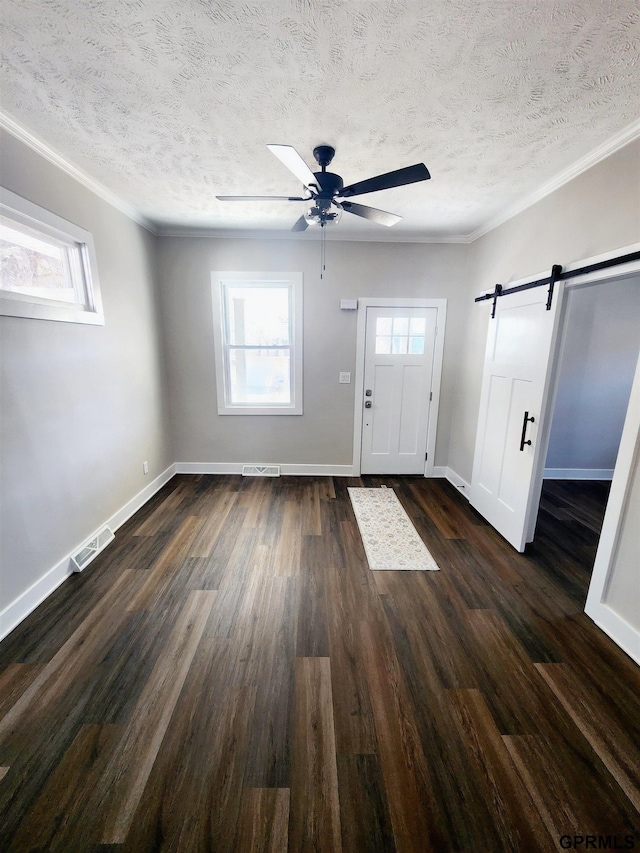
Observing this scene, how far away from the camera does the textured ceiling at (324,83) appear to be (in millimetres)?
1139

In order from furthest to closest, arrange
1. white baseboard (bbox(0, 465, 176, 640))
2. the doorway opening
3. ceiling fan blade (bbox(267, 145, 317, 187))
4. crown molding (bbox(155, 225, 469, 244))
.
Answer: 1. the doorway opening
2. crown molding (bbox(155, 225, 469, 244))
3. white baseboard (bbox(0, 465, 176, 640))
4. ceiling fan blade (bbox(267, 145, 317, 187))

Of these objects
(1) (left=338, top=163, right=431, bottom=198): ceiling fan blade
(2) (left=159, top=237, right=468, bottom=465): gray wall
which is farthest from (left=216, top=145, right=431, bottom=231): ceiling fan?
(2) (left=159, top=237, right=468, bottom=465): gray wall

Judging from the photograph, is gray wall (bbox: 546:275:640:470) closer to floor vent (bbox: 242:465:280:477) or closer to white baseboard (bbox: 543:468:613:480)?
white baseboard (bbox: 543:468:613:480)

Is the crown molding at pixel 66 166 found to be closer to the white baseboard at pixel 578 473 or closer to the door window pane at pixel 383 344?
the door window pane at pixel 383 344

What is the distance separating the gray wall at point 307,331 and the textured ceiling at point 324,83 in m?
1.16

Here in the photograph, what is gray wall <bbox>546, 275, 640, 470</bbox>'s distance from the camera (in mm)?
3465

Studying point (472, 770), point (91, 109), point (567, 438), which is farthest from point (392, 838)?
point (567, 438)

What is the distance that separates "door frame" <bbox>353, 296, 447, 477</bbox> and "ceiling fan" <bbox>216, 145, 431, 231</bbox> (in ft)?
4.96

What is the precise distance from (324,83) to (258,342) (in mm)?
2443

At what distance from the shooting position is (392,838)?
1.00 meters

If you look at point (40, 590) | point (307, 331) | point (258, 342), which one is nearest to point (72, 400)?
point (40, 590)

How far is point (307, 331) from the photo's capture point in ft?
11.8

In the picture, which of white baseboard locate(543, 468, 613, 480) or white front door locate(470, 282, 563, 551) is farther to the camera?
white baseboard locate(543, 468, 613, 480)

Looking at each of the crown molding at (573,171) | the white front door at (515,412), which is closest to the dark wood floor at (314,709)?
the white front door at (515,412)
